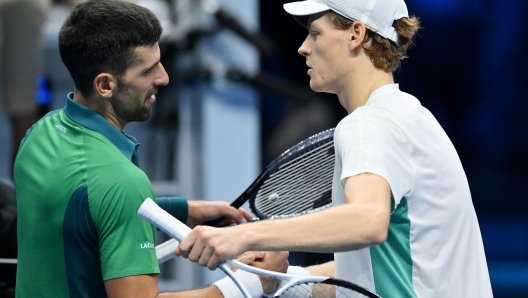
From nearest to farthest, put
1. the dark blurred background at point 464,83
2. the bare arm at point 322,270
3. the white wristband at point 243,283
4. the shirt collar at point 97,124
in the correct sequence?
the shirt collar at point 97,124
the white wristband at point 243,283
the bare arm at point 322,270
the dark blurred background at point 464,83

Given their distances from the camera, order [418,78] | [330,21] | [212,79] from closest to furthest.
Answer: [330,21], [212,79], [418,78]

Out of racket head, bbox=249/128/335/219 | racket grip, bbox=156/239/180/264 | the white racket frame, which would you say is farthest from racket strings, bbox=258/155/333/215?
the white racket frame

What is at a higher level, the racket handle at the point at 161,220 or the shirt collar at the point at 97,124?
the shirt collar at the point at 97,124

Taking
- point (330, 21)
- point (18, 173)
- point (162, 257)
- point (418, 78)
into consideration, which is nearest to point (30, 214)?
point (18, 173)

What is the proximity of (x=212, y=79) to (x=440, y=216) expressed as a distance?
3981 mm

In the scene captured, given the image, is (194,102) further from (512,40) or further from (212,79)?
(512,40)

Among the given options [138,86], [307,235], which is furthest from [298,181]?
[307,235]

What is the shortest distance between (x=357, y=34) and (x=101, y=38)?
622 mm

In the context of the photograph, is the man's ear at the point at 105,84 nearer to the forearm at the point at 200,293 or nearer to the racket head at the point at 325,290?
the forearm at the point at 200,293

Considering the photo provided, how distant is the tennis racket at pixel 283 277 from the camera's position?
1771 mm

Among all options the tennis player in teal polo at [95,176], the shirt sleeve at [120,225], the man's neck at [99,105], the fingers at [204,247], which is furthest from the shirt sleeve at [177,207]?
the fingers at [204,247]

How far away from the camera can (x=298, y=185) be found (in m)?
2.54

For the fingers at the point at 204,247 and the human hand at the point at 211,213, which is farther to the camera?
the human hand at the point at 211,213

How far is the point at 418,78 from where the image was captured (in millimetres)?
6398
